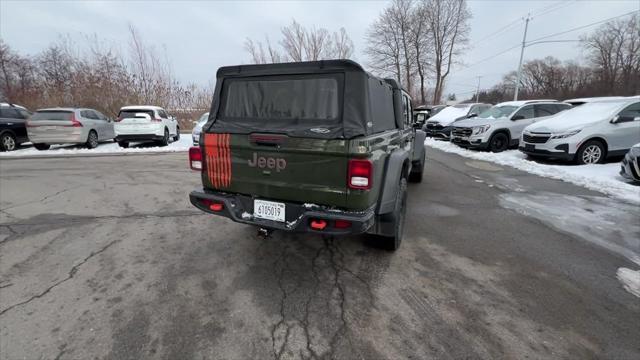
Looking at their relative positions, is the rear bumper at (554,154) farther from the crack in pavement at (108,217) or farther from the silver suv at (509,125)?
the crack in pavement at (108,217)

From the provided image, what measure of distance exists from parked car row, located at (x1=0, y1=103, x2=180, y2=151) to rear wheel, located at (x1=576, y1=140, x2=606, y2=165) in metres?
15.3

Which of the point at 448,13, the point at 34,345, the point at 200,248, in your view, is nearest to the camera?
the point at 34,345

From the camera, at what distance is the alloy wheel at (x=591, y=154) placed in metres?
8.70

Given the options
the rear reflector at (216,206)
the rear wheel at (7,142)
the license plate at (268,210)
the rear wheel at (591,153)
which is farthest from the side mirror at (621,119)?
the rear wheel at (7,142)

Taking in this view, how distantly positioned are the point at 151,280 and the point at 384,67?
39238 millimetres

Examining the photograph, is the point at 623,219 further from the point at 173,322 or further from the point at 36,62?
the point at 36,62

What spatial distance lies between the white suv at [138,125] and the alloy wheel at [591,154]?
15.4m

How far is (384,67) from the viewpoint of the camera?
125ft

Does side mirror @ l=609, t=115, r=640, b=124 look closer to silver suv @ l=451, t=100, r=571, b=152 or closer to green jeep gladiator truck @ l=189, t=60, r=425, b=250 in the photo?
silver suv @ l=451, t=100, r=571, b=152

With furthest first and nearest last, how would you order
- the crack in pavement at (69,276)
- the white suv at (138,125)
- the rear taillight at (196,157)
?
the white suv at (138,125)
the rear taillight at (196,157)
the crack in pavement at (69,276)

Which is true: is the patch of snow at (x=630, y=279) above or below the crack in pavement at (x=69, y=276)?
above

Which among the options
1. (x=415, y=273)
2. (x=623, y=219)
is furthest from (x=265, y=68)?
(x=623, y=219)

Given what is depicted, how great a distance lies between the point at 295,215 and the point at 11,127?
15.2m

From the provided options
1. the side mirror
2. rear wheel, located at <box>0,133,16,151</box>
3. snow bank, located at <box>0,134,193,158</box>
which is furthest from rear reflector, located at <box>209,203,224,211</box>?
rear wheel, located at <box>0,133,16,151</box>
